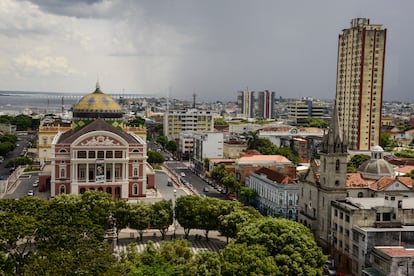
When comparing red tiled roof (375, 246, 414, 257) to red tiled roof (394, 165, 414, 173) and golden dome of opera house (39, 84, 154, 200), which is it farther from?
red tiled roof (394, 165, 414, 173)

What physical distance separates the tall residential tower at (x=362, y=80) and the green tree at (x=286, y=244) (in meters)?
69.0

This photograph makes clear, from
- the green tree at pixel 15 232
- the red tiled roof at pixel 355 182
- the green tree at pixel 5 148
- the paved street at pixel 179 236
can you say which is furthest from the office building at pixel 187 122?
the green tree at pixel 15 232

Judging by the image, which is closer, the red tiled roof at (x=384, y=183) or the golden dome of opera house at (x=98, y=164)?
the red tiled roof at (x=384, y=183)

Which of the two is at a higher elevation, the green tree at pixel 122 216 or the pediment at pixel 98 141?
the pediment at pixel 98 141

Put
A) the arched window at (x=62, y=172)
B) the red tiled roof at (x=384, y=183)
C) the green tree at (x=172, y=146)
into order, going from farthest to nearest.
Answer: the green tree at (x=172, y=146), the arched window at (x=62, y=172), the red tiled roof at (x=384, y=183)

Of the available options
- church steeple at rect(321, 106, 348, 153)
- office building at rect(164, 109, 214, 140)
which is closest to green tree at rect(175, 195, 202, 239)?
church steeple at rect(321, 106, 348, 153)

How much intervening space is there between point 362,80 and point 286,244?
7763 cm

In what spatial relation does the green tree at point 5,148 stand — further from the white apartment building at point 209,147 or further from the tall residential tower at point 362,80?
the tall residential tower at point 362,80

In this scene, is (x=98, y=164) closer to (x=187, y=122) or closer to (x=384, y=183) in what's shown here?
(x=384, y=183)

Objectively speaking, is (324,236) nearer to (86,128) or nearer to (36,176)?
(86,128)

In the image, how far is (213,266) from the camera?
39.5 metres

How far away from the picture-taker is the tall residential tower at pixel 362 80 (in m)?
113

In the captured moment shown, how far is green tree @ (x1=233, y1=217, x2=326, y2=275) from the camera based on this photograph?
42.8 m

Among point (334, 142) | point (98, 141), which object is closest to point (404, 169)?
point (334, 142)
